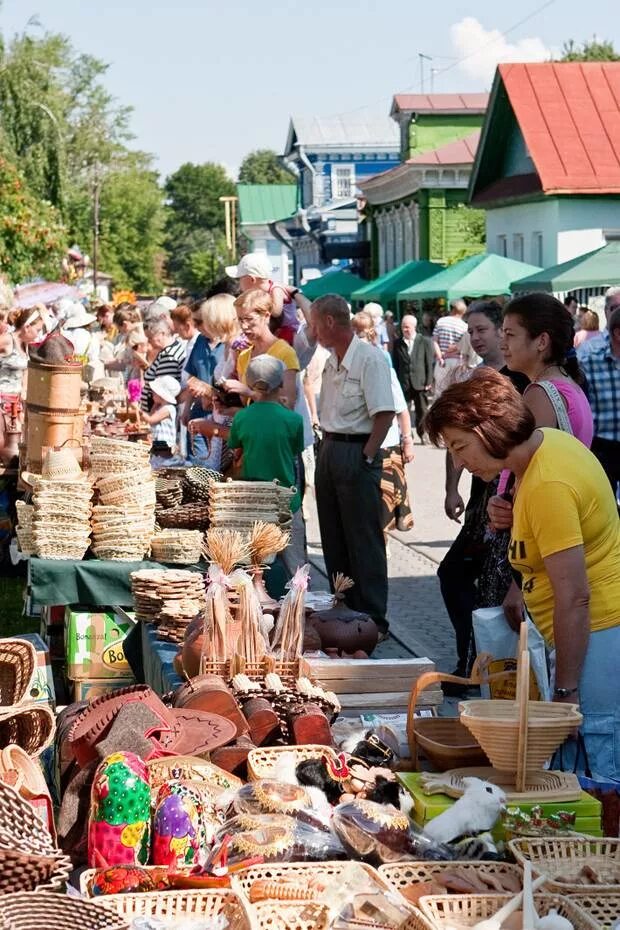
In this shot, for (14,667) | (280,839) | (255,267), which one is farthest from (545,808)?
(255,267)

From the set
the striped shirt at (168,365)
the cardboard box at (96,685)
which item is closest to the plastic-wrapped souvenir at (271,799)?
the cardboard box at (96,685)

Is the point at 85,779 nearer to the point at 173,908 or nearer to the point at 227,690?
the point at 227,690

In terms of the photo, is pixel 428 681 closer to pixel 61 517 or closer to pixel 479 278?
Answer: pixel 61 517

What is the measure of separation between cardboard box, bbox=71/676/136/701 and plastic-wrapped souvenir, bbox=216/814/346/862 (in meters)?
3.52

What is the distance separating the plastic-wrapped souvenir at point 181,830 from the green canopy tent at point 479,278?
65.7ft

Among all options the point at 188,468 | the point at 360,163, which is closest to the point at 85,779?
the point at 188,468

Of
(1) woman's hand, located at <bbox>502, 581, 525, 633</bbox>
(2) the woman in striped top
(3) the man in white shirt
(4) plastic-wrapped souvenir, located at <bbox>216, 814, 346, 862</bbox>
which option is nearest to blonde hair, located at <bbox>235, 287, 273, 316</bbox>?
(3) the man in white shirt

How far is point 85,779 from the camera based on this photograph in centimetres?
377

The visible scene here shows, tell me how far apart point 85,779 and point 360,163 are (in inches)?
2886

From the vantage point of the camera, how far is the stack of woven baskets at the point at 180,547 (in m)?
6.62

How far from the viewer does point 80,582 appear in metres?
6.65

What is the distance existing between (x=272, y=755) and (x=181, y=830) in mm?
639

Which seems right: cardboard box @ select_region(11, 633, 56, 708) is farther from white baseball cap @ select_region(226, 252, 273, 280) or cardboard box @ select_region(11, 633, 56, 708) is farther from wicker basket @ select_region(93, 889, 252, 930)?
white baseball cap @ select_region(226, 252, 273, 280)

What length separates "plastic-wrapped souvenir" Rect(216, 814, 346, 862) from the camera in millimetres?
3256
